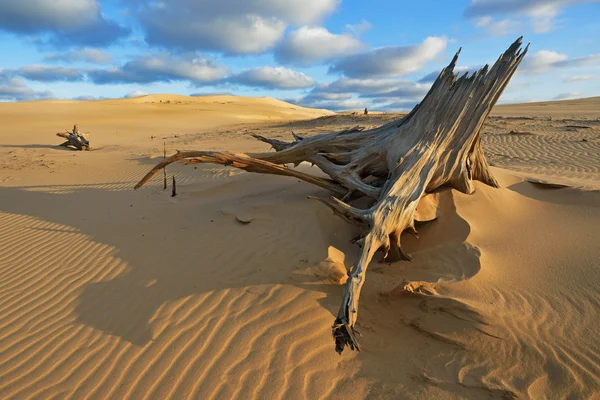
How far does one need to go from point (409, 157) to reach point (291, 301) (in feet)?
8.19

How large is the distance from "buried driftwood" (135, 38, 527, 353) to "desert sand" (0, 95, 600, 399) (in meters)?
0.44

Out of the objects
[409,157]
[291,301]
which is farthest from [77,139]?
[291,301]

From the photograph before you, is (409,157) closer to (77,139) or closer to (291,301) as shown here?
(291,301)

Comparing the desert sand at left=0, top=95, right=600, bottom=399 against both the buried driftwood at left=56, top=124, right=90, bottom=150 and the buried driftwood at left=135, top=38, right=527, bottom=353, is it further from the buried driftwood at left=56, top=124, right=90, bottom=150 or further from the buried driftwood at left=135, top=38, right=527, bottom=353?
the buried driftwood at left=56, top=124, right=90, bottom=150

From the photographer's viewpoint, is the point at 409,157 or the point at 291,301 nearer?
the point at 291,301

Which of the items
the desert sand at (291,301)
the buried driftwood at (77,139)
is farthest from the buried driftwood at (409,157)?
the buried driftwood at (77,139)

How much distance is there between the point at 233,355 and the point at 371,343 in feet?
4.09

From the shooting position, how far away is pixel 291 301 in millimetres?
3924

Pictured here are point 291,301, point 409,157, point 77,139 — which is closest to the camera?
point 291,301

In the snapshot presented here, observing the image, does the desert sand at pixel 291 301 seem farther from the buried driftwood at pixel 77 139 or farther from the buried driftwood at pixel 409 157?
the buried driftwood at pixel 77 139

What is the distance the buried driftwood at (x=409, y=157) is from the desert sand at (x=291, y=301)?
1.45 ft

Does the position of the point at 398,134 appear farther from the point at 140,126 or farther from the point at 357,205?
the point at 140,126

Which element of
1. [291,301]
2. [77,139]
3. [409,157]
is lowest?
[291,301]

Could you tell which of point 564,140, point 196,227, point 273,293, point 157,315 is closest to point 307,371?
point 273,293
